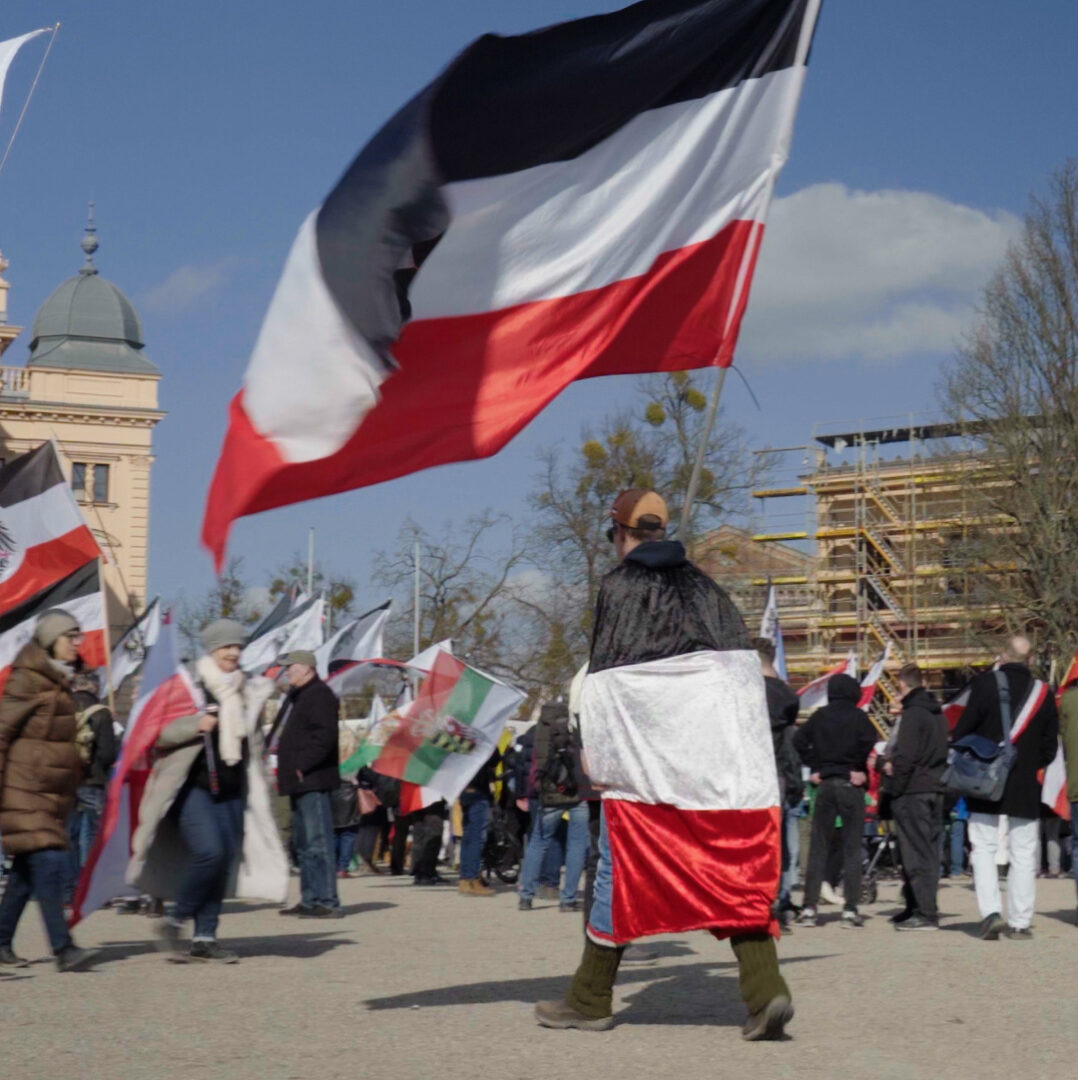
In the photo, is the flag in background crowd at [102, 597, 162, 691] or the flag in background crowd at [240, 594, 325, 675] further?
the flag in background crowd at [240, 594, 325, 675]

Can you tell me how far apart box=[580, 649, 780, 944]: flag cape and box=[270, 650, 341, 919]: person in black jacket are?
691 cm

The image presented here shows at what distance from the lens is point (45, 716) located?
403 inches

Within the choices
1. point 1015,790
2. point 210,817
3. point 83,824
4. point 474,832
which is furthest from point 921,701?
point 83,824

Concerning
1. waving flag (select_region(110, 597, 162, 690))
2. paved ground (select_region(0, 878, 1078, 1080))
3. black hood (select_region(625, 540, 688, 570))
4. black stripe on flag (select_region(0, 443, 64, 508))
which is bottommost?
paved ground (select_region(0, 878, 1078, 1080))

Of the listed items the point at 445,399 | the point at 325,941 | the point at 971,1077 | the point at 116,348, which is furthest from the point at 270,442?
the point at 116,348

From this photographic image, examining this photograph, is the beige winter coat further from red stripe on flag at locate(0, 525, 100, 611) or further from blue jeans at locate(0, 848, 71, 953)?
red stripe on flag at locate(0, 525, 100, 611)

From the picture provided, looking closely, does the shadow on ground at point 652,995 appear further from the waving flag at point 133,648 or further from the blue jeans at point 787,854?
the waving flag at point 133,648

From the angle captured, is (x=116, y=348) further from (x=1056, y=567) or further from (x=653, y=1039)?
(x=653, y=1039)

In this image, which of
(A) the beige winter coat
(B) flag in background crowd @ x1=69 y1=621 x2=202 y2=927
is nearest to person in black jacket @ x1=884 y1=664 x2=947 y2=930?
(A) the beige winter coat

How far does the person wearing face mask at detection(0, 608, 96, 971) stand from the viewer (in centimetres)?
1015

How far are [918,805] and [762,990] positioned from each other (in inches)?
263

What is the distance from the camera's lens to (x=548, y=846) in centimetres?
1620

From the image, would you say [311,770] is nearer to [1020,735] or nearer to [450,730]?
[450,730]

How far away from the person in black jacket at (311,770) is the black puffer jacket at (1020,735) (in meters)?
4.46
